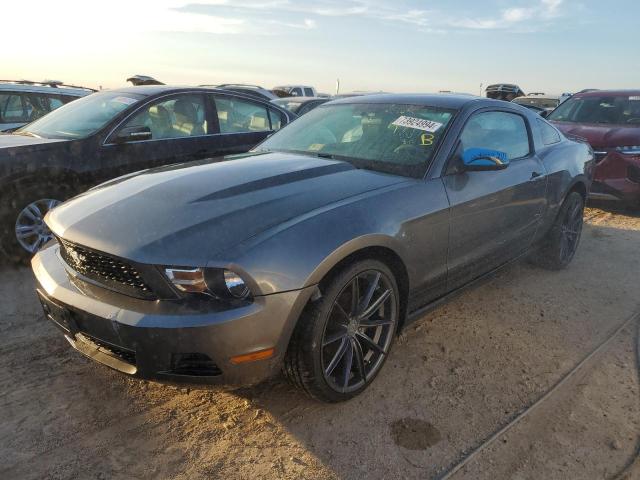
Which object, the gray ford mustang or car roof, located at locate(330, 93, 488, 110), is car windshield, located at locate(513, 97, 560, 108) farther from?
the gray ford mustang

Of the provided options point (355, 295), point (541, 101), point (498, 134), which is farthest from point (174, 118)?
point (541, 101)

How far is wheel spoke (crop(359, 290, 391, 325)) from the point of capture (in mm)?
2618

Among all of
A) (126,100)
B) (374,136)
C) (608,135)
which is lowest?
(608,135)

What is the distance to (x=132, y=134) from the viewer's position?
15.5 ft

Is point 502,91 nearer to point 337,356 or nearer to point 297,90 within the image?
point 297,90

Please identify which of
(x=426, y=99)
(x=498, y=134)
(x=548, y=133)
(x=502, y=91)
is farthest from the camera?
(x=502, y=91)

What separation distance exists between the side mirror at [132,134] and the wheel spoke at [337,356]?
3183 mm

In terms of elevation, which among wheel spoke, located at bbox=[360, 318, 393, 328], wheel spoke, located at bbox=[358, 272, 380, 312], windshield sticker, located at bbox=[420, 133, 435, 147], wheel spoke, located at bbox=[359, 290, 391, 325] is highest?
windshield sticker, located at bbox=[420, 133, 435, 147]

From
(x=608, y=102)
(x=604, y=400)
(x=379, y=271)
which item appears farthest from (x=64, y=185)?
(x=608, y=102)

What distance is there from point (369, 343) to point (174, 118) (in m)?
3.52

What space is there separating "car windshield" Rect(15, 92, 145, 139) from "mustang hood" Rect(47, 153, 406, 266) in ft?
6.67

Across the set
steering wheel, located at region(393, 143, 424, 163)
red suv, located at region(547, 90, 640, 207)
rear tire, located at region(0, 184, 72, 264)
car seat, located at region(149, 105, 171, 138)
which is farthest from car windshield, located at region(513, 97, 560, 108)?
rear tire, located at region(0, 184, 72, 264)

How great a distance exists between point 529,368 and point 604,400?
0.42 m

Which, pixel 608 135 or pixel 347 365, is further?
pixel 608 135
